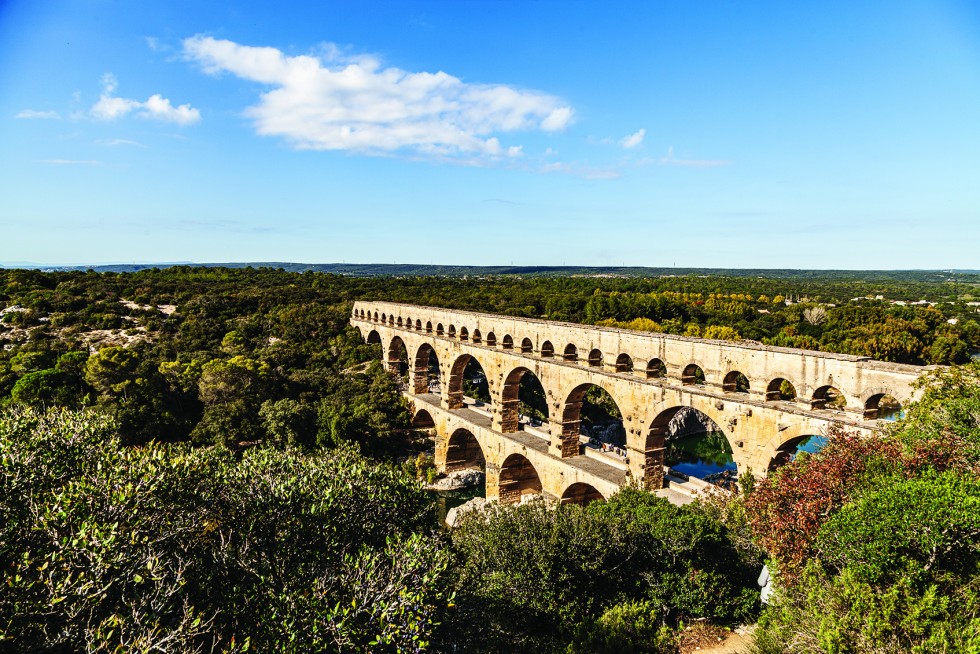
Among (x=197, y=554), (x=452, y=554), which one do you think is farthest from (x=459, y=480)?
(x=197, y=554)

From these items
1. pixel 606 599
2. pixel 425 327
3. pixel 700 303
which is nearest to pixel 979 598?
pixel 606 599

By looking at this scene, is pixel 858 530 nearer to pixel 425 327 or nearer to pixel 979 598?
pixel 979 598

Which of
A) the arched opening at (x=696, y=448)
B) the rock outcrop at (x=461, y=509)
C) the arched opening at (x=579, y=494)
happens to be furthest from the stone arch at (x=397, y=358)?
the arched opening at (x=579, y=494)

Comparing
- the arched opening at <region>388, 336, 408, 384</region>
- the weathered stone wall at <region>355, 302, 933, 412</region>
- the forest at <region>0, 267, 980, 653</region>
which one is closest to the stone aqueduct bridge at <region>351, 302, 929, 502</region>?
the weathered stone wall at <region>355, 302, 933, 412</region>

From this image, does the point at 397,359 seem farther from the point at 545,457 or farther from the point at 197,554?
the point at 197,554

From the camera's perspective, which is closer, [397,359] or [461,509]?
[461,509]

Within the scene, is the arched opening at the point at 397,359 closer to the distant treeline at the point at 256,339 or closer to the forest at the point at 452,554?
the distant treeline at the point at 256,339

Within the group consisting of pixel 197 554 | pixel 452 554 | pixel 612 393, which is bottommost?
pixel 452 554
